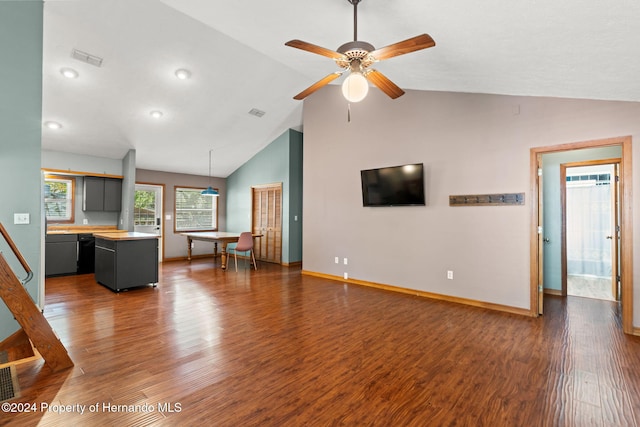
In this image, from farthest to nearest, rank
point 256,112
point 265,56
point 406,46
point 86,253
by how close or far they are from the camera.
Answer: point 86,253
point 256,112
point 265,56
point 406,46

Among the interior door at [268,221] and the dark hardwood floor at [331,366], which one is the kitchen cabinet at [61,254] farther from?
the interior door at [268,221]

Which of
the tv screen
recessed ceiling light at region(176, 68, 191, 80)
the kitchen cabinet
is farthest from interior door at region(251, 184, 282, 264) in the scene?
the kitchen cabinet

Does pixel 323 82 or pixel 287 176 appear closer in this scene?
pixel 323 82

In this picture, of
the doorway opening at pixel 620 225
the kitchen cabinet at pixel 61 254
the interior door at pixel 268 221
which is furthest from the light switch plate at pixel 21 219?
the doorway opening at pixel 620 225

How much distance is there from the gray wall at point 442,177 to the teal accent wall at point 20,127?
420 centimetres

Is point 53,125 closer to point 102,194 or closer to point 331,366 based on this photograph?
point 102,194

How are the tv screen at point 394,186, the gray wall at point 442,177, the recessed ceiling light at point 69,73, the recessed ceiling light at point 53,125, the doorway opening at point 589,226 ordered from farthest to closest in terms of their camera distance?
the doorway opening at point 589,226, the recessed ceiling light at point 53,125, the tv screen at point 394,186, the recessed ceiling light at point 69,73, the gray wall at point 442,177

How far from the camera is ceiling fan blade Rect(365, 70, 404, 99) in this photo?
2.73 meters

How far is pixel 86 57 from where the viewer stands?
392cm

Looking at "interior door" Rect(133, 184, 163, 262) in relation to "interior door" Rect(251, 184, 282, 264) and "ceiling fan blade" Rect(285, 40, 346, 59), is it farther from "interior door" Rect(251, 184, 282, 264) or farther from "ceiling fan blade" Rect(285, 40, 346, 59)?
"ceiling fan blade" Rect(285, 40, 346, 59)

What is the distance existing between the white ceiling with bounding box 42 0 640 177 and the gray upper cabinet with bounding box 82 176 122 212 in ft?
1.99

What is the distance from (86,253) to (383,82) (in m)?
6.76

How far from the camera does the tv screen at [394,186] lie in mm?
4586

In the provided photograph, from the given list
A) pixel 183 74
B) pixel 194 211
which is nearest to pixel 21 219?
pixel 183 74
